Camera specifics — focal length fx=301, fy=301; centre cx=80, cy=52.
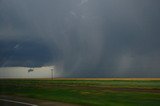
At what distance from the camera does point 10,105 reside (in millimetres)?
23594

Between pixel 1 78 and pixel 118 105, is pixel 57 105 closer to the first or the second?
pixel 118 105

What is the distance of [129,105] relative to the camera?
82.9 feet

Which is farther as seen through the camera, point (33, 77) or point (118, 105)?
point (33, 77)

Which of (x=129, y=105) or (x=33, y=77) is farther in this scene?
(x=33, y=77)

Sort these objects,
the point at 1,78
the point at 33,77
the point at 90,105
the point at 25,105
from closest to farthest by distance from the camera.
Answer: the point at 25,105, the point at 90,105, the point at 1,78, the point at 33,77

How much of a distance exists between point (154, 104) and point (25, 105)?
11170 mm

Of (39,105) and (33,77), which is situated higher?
(33,77)

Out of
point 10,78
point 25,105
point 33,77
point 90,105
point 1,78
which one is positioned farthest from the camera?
point 33,77

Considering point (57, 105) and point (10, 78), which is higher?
point (10, 78)

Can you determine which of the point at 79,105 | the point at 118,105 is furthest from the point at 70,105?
the point at 118,105

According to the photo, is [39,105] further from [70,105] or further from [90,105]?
[90,105]

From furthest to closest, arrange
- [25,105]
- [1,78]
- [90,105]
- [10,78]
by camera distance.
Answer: [10,78], [1,78], [90,105], [25,105]

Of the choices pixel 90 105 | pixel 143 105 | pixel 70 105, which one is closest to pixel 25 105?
pixel 70 105

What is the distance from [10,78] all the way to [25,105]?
91.9 m
